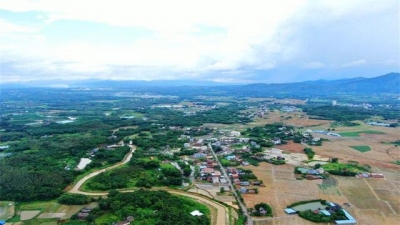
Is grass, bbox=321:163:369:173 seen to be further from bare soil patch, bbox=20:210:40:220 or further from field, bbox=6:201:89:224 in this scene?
bare soil patch, bbox=20:210:40:220

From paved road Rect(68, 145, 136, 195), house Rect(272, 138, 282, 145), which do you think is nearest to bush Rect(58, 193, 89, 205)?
paved road Rect(68, 145, 136, 195)

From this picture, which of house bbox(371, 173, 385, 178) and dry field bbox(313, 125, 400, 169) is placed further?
dry field bbox(313, 125, 400, 169)

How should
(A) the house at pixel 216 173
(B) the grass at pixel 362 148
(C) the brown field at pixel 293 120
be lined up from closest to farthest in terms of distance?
(A) the house at pixel 216 173, (B) the grass at pixel 362 148, (C) the brown field at pixel 293 120

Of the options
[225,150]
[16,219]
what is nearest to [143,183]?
[16,219]

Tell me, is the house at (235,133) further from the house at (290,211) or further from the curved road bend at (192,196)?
the house at (290,211)

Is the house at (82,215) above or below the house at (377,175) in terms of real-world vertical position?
below

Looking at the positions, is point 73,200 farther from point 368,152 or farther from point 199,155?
point 368,152

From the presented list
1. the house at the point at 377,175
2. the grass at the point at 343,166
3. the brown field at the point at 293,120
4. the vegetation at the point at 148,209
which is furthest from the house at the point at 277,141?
the vegetation at the point at 148,209

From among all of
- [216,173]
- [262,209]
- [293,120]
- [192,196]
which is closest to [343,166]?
[216,173]
